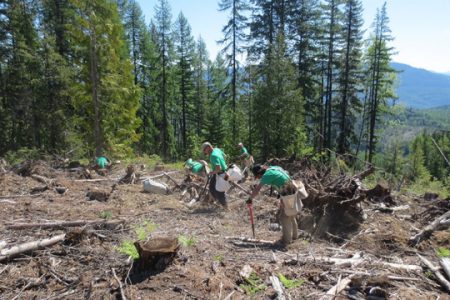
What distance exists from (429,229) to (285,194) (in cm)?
301

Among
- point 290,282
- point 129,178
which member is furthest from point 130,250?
point 129,178

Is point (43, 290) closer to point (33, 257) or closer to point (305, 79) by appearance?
point (33, 257)

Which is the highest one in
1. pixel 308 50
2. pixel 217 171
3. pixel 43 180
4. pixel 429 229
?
pixel 308 50

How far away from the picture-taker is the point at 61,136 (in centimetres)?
1842

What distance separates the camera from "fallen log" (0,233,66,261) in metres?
4.65

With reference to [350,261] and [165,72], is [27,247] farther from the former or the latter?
Answer: [165,72]

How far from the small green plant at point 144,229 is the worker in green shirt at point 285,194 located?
2.07 meters

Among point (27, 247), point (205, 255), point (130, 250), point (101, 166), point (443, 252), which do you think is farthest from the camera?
point (101, 166)

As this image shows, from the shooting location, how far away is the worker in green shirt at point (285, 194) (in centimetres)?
579

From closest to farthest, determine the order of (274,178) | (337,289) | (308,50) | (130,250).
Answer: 1. (337,289)
2. (130,250)
3. (274,178)
4. (308,50)

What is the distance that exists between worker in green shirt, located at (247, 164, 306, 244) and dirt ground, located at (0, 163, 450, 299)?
13.6 inches

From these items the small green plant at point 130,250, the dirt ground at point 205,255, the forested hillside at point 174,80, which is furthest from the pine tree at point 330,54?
the small green plant at point 130,250

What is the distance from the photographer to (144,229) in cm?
620

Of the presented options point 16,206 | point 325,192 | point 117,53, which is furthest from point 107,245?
point 117,53
